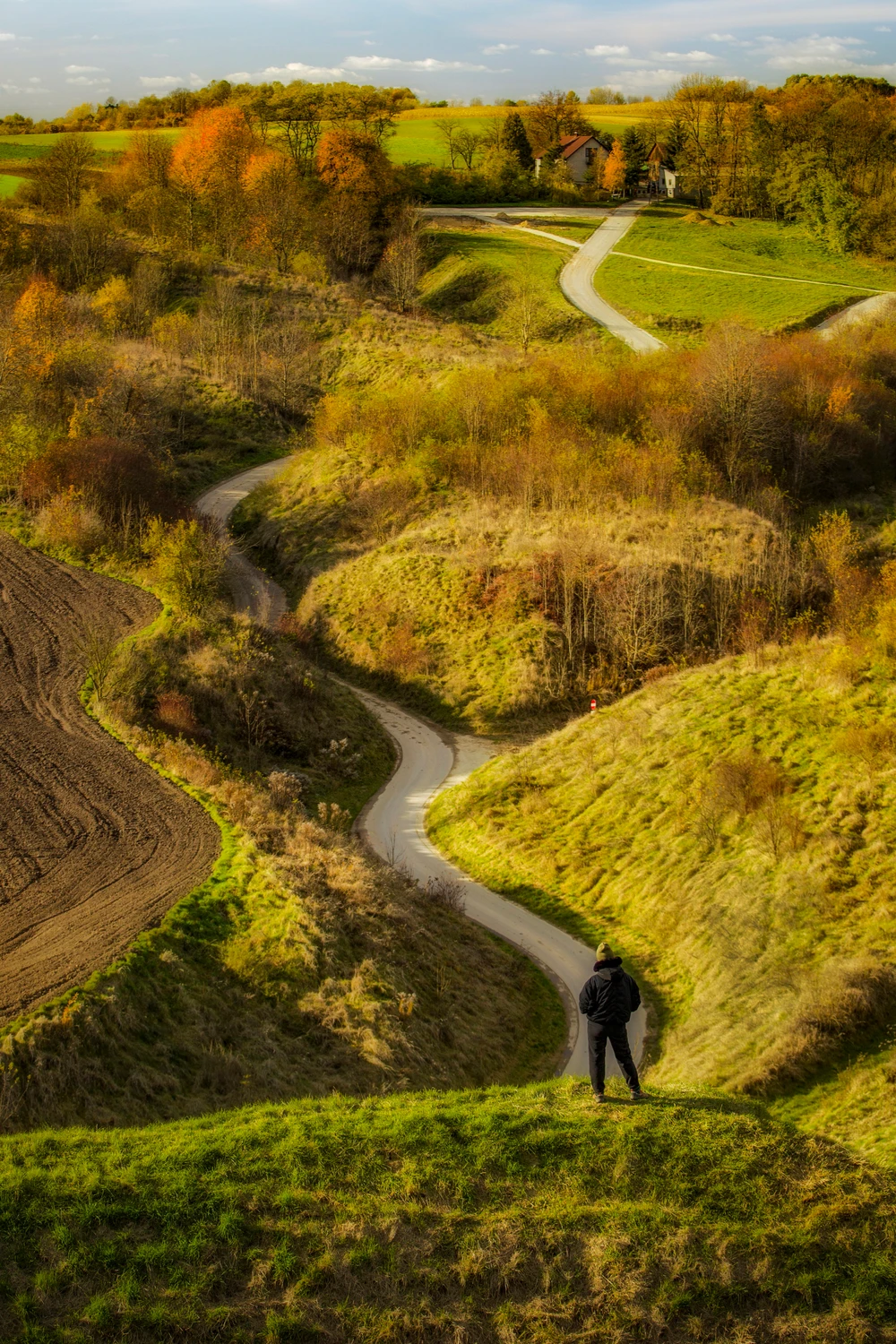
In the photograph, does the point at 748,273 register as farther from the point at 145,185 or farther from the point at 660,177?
the point at 145,185

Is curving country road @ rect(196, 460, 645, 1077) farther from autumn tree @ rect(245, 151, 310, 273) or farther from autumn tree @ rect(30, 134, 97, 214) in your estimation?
autumn tree @ rect(30, 134, 97, 214)

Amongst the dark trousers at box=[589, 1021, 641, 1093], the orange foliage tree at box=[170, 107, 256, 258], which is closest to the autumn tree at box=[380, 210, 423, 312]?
the orange foliage tree at box=[170, 107, 256, 258]

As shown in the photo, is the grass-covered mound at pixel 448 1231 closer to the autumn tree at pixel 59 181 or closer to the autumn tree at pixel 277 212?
the autumn tree at pixel 277 212

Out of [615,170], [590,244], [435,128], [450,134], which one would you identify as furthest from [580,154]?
[435,128]

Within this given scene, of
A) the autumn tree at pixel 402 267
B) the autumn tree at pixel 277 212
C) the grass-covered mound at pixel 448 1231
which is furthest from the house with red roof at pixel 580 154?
the grass-covered mound at pixel 448 1231

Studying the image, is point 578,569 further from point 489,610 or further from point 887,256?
point 887,256

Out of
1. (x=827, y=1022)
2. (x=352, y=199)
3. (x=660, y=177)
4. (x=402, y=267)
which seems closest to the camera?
(x=827, y=1022)

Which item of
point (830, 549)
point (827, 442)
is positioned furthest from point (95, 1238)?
point (827, 442)
